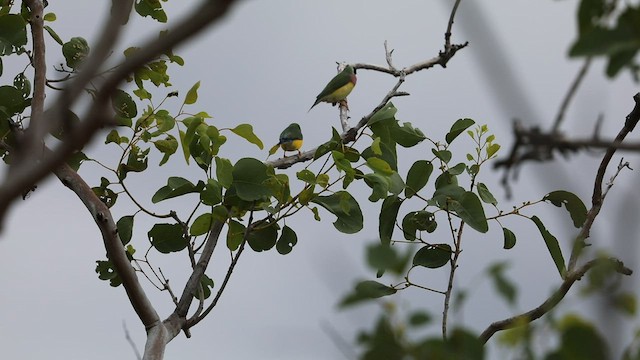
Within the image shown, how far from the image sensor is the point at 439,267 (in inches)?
112

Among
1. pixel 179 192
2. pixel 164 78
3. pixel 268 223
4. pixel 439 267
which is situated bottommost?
pixel 439 267

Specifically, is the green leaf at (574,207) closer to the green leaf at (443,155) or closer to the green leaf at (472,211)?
the green leaf at (472,211)

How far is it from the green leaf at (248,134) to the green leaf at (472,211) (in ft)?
2.38

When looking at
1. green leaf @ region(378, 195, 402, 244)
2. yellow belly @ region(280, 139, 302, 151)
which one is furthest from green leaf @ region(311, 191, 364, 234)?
yellow belly @ region(280, 139, 302, 151)

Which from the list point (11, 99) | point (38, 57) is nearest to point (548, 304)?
point (38, 57)

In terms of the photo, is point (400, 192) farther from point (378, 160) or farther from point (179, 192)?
point (179, 192)

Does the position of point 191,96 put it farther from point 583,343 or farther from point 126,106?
Answer: point 583,343

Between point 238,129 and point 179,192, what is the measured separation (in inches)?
11.9

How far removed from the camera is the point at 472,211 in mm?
2793

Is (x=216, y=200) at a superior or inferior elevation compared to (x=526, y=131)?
superior

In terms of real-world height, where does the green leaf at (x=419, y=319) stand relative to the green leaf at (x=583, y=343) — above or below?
above

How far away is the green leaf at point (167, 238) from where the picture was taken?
315 centimetres

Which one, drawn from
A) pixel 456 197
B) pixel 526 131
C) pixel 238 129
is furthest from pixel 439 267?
pixel 526 131

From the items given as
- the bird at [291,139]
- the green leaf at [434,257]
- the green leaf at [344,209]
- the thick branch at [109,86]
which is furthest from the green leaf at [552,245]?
the thick branch at [109,86]
